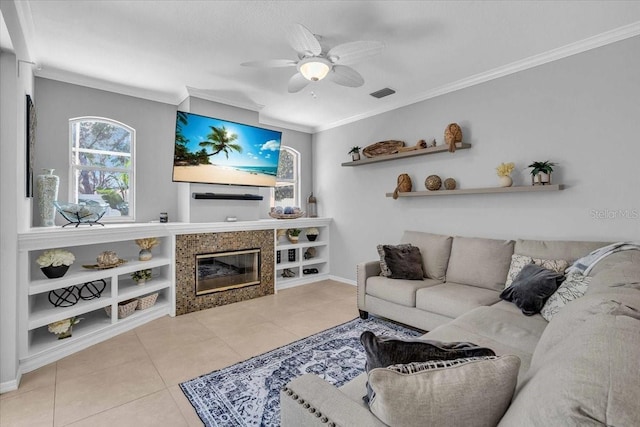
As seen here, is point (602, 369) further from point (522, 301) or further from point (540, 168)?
point (540, 168)

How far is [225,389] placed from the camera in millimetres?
2277

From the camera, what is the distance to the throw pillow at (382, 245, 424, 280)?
11.7 feet

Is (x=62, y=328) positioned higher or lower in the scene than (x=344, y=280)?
higher

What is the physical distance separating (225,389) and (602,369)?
2.25 meters

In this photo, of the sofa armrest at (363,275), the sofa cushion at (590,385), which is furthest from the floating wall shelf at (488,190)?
the sofa cushion at (590,385)

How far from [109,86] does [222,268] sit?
2635mm

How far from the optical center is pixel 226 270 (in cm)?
446

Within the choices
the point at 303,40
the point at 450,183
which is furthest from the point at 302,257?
the point at 303,40

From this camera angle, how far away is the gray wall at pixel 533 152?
2803mm

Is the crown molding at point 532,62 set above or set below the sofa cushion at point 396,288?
above

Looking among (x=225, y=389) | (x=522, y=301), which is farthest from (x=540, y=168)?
(x=225, y=389)

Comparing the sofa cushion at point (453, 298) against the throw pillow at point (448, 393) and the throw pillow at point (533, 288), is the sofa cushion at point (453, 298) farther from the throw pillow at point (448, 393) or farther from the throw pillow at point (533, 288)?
the throw pillow at point (448, 393)

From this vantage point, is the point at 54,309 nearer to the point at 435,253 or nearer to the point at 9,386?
the point at 9,386

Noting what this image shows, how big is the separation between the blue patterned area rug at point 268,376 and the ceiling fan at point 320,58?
2402 millimetres
